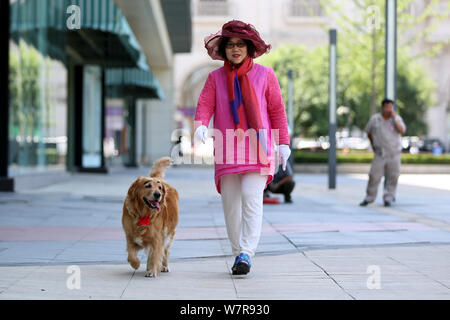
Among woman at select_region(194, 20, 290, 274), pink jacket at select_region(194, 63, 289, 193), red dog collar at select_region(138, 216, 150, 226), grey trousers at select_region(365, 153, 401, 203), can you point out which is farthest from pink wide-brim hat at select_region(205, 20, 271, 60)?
grey trousers at select_region(365, 153, 401, 203)

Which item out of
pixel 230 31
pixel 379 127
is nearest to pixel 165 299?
pixel 230 31

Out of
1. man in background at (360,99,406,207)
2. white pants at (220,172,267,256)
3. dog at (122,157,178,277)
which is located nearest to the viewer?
dog at (122,157,178,277)

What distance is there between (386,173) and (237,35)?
763 centimetres

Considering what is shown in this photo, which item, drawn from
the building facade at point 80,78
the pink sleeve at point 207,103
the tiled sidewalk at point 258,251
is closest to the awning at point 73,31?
the building facade at point 80,78

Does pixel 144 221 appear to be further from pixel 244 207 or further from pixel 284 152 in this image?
pixel 284 152

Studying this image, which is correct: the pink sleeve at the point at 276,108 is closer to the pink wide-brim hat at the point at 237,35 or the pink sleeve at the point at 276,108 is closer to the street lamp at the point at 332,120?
the pink wide-brim hat at the point at 237,35

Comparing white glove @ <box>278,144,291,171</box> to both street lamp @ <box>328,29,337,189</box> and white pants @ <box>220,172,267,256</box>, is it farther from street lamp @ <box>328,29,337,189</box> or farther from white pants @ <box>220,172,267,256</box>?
street lamp @ <box>328,29,337,189</box>

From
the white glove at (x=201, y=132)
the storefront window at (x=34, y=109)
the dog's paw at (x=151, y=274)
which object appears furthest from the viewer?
the storefront window at (x=34, y=109)

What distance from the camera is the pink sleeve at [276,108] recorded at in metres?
5.77

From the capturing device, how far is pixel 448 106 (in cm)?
7275

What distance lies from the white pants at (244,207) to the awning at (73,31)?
10.7 meters

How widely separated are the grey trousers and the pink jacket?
278 inches

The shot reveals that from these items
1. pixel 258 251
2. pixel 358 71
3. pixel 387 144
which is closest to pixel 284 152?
pixel 258 251

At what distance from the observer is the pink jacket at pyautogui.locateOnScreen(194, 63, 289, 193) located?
564cm
